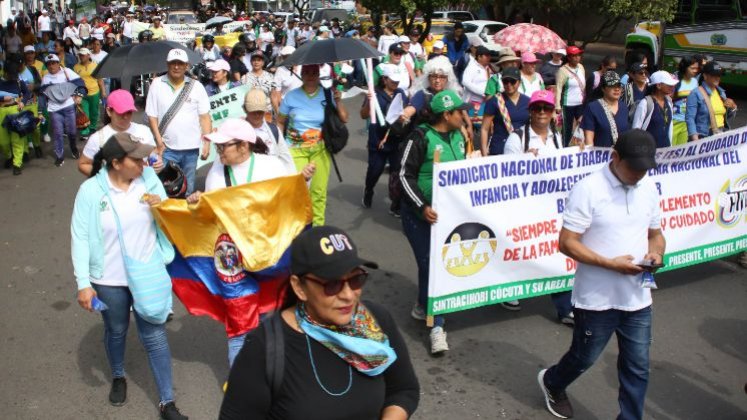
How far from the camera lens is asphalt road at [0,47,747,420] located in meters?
4.86

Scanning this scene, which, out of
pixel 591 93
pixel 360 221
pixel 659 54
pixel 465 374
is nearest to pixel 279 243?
pixel 465 374

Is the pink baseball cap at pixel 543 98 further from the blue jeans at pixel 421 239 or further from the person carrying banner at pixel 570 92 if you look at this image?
the person carrying banner at pixel 570 92

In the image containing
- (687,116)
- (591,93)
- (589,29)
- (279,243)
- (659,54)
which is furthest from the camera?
(589,29)

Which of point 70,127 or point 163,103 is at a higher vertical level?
point 163,103

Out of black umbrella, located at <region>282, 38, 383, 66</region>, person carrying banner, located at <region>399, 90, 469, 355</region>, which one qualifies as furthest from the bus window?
person carrying banner, located at <region>399, 90, 469, 355</region>

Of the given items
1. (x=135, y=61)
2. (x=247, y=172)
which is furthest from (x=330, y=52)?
(x=247, y=172)

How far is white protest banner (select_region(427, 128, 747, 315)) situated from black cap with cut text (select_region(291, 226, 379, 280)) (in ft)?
9.61

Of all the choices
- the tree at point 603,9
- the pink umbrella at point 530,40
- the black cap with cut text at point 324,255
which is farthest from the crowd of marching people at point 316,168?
the tree at point 603,9

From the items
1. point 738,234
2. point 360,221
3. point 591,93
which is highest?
point 591,93

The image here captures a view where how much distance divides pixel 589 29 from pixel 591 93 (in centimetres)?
2614

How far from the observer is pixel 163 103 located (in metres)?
7.45

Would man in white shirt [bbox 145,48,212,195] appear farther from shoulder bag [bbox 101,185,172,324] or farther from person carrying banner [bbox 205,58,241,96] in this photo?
shoulder bag [bbox 101,185,172,324]

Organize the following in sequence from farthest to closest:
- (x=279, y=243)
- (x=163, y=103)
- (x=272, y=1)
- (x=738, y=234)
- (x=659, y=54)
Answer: (x=272, y=1) < (x=659, y=54) < (x=163, y=103) < (x=738, y=234) < (x=279, y=243)

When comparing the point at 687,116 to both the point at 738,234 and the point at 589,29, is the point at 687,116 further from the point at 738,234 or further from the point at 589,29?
the point at 589,29
